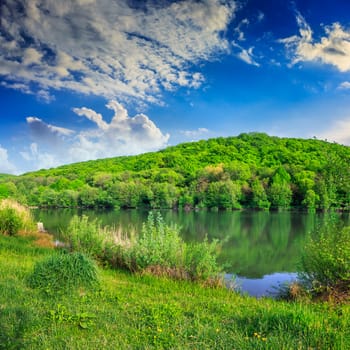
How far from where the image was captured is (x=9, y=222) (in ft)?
53.2

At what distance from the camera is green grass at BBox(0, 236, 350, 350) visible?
14.1 ft

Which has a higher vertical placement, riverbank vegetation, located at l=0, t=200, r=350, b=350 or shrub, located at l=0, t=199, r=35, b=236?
shrub, located at l=0, t=199, r=35, b=236

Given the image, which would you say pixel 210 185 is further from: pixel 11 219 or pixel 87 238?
pixel 87 238

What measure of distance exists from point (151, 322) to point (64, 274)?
2.53 m

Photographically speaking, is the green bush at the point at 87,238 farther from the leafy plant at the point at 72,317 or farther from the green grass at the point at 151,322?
the leafy plant at the point at 72,317

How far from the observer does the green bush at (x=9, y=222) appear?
16.1 metres

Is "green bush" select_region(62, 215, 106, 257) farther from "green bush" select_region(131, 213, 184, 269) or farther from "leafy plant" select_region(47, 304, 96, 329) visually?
"leafy plant" select_region(47, 304, 96, 329)

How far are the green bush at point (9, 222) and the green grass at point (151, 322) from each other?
1000 cm

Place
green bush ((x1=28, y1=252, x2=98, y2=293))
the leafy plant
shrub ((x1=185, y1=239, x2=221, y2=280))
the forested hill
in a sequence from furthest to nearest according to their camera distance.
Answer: the forested hill
shrub ((x1=185, y1=239, x2=221, y2=280))
green bush ((x1=28, y1=252, x2=98, y2=293))
the leafy plant

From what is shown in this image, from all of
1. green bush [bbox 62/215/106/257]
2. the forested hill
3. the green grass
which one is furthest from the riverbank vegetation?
Result: the forested hill

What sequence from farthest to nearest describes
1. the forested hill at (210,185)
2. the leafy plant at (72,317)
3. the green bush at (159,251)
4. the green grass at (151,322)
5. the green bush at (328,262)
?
the forested hill at (210,185)
the green bush at (159,251)
the green bush at (328,262)
the leafy plant at (72,317)
the green grass at (151,322)

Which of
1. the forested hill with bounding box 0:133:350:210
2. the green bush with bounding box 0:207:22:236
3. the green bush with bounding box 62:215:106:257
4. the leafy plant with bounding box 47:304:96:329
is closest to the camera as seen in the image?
the leafy plant with bounding box 47:304:96:329

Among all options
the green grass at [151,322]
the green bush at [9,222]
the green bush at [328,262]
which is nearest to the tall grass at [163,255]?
the green grass at [151,322]

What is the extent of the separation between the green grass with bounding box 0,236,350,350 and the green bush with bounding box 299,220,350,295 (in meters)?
0.92
